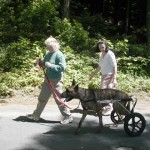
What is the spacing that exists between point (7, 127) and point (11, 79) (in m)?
3.94

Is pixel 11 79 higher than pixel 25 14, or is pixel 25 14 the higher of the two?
pixel 25 14

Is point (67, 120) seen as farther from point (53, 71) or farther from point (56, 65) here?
point (56, 65)

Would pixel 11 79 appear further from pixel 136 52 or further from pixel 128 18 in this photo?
pixel 128 18

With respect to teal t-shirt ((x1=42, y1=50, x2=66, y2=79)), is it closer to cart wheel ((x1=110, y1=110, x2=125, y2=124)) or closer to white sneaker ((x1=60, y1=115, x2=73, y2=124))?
white sneaker ((x1=60, y1=115, x2=73, y2=124))

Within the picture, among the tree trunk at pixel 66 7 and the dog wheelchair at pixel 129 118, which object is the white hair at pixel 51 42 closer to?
the dog wheelchair at pixel 129 118

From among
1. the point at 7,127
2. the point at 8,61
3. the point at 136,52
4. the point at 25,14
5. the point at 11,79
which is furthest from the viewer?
the point at 25,14

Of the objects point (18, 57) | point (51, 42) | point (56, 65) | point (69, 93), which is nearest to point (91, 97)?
point (69, 93)

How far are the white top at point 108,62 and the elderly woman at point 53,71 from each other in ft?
3.46

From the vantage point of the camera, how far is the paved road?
7.82 m

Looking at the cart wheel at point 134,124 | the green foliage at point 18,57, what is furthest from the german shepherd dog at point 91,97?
the green foliage at point 18,57

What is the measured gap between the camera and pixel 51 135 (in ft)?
27.6

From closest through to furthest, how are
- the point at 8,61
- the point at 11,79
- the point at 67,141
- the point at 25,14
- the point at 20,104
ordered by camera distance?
1. the point at 67,141
2. the point at 20,104
3. the point at 11,79
4. the point at 8,61
5. the point at 25,14

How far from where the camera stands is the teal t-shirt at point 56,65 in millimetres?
8734

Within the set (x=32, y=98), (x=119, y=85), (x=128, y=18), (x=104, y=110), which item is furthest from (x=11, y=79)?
(x=128, y=18)
